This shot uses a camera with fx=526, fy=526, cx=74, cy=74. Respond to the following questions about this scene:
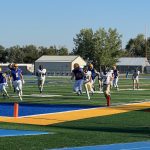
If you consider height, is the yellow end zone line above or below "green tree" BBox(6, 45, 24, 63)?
below

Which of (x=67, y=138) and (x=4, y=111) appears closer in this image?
(x=67, y=138)

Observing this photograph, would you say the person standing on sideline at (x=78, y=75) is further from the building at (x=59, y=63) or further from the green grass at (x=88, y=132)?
the building at (x=59, y=63)

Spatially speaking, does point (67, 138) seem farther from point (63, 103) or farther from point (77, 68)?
point (77, 68)

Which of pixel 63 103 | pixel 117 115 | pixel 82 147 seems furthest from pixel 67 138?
pixel 63 103

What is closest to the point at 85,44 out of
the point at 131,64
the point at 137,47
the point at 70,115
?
the point at 131,64

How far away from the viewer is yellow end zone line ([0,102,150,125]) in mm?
17203

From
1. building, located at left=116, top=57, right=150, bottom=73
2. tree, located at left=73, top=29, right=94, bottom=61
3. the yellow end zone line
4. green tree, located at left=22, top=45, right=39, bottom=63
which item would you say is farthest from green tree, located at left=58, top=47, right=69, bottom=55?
the yellow end zone line

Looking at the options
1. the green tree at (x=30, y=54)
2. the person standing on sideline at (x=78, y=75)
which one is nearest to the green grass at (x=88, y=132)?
the person standing on sideline at (x=78, y=75)

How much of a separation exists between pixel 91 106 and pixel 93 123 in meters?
5.89

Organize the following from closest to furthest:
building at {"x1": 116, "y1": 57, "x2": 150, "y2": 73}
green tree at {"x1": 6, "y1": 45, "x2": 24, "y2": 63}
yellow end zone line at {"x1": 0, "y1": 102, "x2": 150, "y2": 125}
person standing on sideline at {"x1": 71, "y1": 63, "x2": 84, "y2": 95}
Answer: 1. yellow end zone line at {"x1": 0, "y1": 102, "x2": 150, "y2": 125}
2. person standing on sideline at {"x1": 71, "y1": 63, "x2": 84, "y2": 95}
3. building at {"x1": 116, "y1": 57, "x2": 150, "y2": 73}
4. green tree at {"x1": 6, "y1": 45, "x2": 24, "y2": 63}

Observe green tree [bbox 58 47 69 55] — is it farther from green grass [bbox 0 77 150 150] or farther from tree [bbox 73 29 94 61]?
green grass [bbox 0 77 150 150]

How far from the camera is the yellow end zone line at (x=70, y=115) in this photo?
56.4 ft

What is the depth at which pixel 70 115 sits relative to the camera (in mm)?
18969

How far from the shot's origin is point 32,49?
463ft
